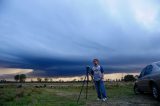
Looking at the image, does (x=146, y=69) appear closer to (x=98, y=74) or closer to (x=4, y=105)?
(x=98, y=74)

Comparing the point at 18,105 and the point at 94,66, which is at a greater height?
the point at 94,66

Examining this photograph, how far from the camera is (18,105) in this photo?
18.3 m

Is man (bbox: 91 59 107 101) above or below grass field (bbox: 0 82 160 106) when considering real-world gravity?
above

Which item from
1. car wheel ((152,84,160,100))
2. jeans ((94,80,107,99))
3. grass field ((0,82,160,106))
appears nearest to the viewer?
car wheel ((152,84,160,100))

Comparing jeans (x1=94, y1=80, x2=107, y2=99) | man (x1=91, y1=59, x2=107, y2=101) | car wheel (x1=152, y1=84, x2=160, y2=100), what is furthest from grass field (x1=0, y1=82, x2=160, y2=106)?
man (x1=91, y1=59, x2=107, y2=101)

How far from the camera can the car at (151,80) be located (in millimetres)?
15344

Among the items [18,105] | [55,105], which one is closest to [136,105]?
[55,105]

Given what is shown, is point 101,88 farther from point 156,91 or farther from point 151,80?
point 156,91

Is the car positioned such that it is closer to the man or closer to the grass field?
the grass field

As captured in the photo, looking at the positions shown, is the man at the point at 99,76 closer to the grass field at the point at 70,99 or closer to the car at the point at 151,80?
the grass field at the point at 70,99

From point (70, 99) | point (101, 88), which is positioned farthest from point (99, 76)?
point (70, 99)

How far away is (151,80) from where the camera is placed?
52.7ft

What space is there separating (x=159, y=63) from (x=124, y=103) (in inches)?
94.5

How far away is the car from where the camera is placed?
15.3 m
